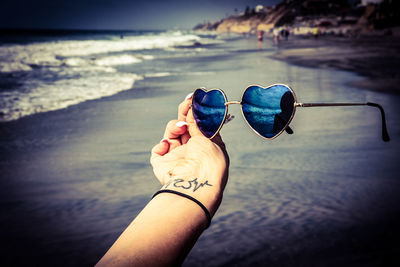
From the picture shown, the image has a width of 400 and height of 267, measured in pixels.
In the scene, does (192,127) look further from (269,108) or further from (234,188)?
(234,188)

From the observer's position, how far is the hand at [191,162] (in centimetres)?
131

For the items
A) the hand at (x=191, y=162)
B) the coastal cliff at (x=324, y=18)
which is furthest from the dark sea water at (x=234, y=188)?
the coastal cliff at (x=324, y=18)

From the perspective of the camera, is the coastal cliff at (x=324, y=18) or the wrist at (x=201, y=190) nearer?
the wrist at (x=201, y=190)

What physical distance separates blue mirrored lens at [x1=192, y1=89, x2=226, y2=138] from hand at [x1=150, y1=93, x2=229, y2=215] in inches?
2.6

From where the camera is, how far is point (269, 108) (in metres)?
1.65

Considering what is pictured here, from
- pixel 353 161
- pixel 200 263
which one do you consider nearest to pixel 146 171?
pixel 200 263

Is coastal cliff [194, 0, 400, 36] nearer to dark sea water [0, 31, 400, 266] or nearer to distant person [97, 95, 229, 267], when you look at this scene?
dark sea water [0, 31, 400, 266]

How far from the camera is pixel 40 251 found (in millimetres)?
2131

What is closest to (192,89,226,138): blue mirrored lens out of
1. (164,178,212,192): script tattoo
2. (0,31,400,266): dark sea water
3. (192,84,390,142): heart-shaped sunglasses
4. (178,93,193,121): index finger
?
(192,84,390,142): heart-shaped sunglasses

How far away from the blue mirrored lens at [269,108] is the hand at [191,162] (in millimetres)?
284

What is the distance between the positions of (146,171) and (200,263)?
5.33 ft

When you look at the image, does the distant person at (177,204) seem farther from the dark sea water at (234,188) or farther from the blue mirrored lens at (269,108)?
the dark sea water at (234,188)

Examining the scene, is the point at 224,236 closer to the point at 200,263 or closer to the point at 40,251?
the point at 200,263

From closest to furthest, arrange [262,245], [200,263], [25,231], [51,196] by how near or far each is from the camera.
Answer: [200,263]
[262,245]
[25,231]
[51,196]
